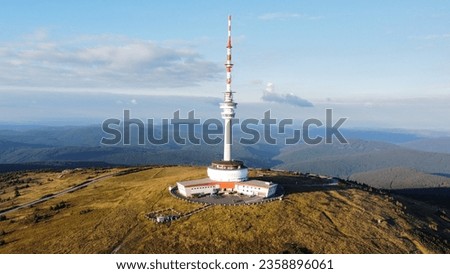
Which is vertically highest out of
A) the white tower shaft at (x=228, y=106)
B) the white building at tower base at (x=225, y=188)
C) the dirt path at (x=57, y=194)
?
the white tower shaft at (x=228, y=106)

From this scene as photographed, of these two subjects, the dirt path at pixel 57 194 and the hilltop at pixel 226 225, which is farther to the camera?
the dirt path at pixel 57 194

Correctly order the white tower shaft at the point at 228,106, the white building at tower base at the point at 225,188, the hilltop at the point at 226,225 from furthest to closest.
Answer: the white tower shaft at the point at 228,106, the white building at tower base at the point at 225,188, the hilltop at the point at 226,225

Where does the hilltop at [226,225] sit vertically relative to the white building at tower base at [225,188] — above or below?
below

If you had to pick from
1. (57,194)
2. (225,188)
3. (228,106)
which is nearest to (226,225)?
(225,188)

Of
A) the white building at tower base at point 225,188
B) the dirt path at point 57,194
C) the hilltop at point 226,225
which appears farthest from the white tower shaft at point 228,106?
the dirt path at point 57,194

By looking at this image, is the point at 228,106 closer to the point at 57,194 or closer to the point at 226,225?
the point at 226,225

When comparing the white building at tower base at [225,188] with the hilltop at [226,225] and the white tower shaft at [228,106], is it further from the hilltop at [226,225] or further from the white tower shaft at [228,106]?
the white tower shaft at [228,106]

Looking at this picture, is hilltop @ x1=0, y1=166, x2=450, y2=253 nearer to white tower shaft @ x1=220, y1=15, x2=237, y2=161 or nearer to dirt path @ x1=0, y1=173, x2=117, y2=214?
dirt path @ x1=0, y1=173, x2=117, y2=214

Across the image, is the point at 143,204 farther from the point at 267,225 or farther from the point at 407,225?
the point at 407,225

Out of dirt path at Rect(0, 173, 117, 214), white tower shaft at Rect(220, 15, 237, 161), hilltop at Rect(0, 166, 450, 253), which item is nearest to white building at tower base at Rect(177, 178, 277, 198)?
hilltop at Rect(0, 166, 450, 253)

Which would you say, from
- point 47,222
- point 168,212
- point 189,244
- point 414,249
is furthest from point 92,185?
point 414,249
